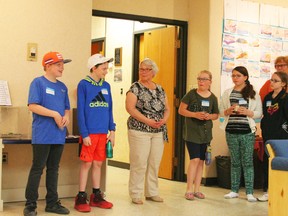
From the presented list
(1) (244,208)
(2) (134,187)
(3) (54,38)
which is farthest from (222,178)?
(3) (54,38)

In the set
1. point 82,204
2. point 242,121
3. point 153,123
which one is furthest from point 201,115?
point 82,204

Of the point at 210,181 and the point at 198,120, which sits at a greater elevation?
the point at 198,120

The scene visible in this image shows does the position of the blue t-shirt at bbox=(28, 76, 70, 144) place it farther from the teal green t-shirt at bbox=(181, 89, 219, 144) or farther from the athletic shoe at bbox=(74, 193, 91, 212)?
the teal green t-shirt at bbox=(181, 89, 219, 144)

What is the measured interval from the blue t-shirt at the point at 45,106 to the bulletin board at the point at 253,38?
2690 mm

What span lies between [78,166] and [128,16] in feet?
6.53

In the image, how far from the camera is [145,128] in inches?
179

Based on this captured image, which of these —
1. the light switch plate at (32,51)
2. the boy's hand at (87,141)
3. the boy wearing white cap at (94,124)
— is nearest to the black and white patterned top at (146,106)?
the boy wearing white cap at (94,124)

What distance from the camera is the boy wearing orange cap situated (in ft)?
12.7

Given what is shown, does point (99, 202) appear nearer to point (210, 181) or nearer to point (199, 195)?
point (199, 195)

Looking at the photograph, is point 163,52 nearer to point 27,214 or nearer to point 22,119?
point 22,119

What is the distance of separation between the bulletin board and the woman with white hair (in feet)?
5.40

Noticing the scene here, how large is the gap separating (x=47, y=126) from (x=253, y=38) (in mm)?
3421

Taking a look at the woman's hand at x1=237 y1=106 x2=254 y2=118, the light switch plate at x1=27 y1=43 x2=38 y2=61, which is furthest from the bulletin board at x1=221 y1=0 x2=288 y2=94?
the light switch plate at x1=27 y1=43 x2=38 y2=61

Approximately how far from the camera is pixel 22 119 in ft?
14.7
